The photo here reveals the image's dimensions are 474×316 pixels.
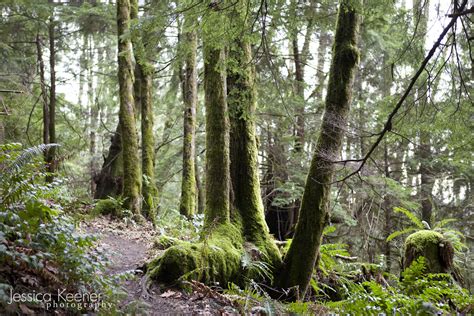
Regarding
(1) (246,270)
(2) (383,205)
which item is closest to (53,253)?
(1) (246,270)

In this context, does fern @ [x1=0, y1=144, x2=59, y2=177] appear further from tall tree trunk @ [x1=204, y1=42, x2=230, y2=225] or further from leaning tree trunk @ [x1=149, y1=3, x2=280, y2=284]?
tall tree trunk @ [x1=204, y1=42, x2=230, y2=225]

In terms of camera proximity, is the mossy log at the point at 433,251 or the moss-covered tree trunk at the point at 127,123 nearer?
the mossy log at the point at 433,251

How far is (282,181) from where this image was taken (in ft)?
35.4

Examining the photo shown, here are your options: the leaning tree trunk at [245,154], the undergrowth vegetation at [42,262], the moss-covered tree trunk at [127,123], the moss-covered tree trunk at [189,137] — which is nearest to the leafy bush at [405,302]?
the leaning tree trunk at [245,154]

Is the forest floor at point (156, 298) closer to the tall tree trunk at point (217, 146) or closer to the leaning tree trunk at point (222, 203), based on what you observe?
the leaning tree trunk at point (222, 203)

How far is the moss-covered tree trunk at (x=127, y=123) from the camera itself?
8352 mm

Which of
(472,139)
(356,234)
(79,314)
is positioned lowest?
(356,234)

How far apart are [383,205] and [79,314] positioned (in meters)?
10.7

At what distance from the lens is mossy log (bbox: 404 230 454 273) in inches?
258

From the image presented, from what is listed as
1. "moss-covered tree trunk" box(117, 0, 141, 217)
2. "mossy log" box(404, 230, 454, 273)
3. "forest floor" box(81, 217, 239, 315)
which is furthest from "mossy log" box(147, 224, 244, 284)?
"moss-covered tree trunk" box(117, 0, 141, 217)

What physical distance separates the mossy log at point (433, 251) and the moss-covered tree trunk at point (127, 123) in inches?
234

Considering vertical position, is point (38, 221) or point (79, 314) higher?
point (38, 221)

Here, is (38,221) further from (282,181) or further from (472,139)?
(282,181)

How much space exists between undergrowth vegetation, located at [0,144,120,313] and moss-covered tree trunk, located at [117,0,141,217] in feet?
16.5
